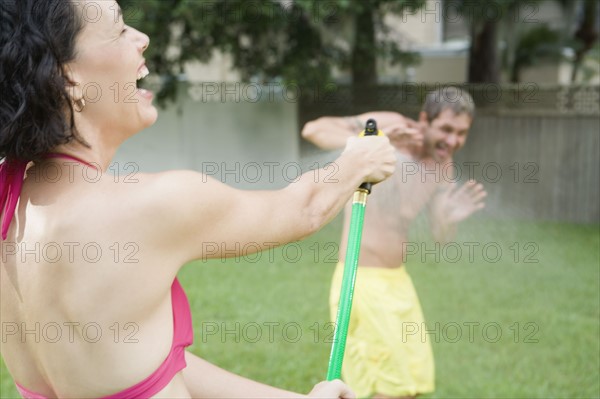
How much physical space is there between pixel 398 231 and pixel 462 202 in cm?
44

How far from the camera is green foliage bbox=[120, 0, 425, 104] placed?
8789 mm

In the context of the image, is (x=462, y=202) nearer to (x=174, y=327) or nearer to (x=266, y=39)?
(x=174, y=327)

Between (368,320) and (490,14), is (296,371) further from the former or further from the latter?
(490,14)

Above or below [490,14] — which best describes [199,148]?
below

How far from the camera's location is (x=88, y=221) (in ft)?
4.52

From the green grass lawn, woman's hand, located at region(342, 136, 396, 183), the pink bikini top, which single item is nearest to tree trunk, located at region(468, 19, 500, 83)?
the green grass lawn

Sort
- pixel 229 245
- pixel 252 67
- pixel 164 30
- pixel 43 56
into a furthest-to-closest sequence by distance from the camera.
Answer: pixel 252 67
pixel 164 30
pixel 229 245
pixel 43 56

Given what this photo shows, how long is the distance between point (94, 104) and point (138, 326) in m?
0.44

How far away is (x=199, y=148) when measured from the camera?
36.6ft

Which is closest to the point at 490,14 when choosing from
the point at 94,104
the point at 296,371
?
the point at 296,371

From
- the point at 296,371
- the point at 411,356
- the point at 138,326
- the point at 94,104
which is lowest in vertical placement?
the point at 296,371

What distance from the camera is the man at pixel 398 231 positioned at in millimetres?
3510

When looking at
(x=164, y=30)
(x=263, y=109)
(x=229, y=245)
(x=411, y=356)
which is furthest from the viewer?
(x=263, y=109)

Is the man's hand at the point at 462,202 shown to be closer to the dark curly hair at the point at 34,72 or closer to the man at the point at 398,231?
the man at the point at 398,231
